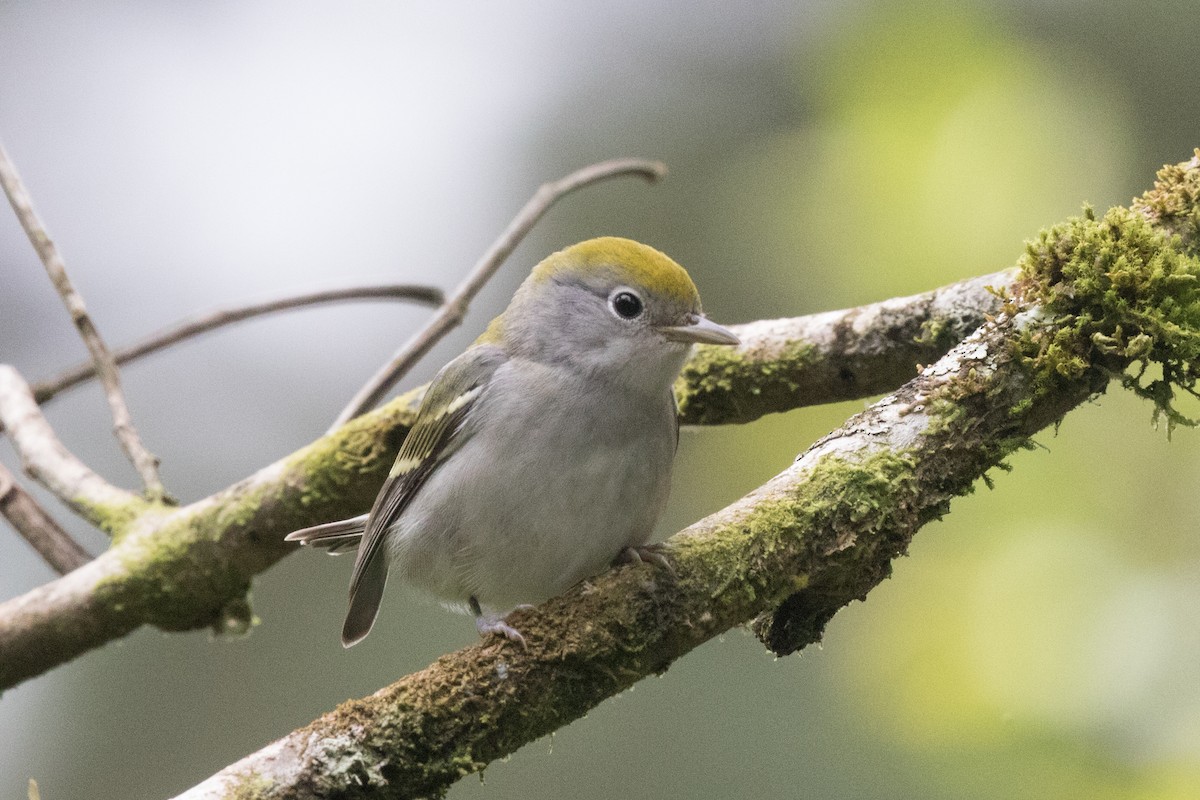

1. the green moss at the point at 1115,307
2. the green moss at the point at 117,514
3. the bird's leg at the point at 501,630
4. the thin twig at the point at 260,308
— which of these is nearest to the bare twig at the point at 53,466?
the green moss at the point at 117,514

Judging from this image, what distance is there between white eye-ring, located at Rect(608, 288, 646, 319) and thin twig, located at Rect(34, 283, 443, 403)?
158 cm

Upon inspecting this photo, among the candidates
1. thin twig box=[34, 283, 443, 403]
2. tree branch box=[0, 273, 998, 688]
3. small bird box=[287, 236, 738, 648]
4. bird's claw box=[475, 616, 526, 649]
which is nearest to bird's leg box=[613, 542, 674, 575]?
small bird box=[287, 236, 738, 648]

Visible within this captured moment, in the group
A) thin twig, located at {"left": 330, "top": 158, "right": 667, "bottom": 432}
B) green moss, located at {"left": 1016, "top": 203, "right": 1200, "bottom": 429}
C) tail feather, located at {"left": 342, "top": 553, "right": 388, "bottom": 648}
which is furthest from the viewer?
thin twig, located at {"left": 330, "top": 158, "right": 667, "bottom": 432}

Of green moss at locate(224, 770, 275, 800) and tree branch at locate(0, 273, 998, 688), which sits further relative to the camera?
tree branch at locate(0, 273, 998, 688)

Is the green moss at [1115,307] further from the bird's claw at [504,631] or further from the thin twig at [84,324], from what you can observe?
the thin twig at [84,324]

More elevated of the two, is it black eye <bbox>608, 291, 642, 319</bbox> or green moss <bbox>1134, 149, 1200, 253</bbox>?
black eye <bbox>608, 291, 642, 319</bbox>

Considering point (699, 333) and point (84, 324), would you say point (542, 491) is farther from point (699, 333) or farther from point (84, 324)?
point (84, 324)

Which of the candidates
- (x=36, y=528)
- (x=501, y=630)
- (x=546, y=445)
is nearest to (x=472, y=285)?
(x=546, y=445)

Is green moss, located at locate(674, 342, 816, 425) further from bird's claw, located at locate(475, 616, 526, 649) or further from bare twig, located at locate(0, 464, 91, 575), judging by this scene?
bare twig, located at locate(0, 464, 91, 575)

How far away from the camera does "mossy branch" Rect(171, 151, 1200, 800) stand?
96.4 inches

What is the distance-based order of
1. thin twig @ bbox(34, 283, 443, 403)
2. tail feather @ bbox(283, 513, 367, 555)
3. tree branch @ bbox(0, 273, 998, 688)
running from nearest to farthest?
tail feather @ bbox(283, 513, 367, 555), tree branch @ bbox(0, 273, 998, 688), thin twig @ bbox(34, 283, 443, 403)

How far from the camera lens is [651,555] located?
2.62 meters

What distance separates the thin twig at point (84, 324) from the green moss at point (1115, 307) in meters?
3.48

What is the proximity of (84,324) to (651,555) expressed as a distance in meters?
3.07
